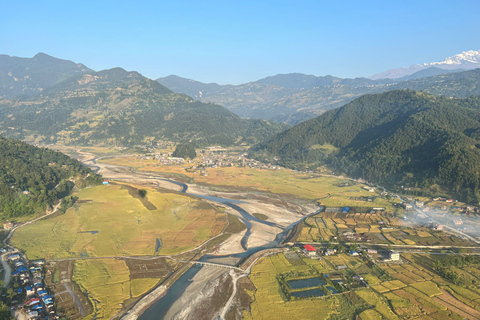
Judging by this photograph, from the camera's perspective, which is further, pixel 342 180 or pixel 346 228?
pixel 342 180

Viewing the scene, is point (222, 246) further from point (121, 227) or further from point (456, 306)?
point (456, 306)

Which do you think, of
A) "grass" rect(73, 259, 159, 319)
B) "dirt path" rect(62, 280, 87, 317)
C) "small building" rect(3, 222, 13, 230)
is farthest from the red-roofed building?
"small building" rect(3, 222, 13, 230)

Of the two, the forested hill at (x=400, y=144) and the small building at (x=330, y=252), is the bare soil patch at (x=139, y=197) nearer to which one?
the small building at (x=330, y=252)

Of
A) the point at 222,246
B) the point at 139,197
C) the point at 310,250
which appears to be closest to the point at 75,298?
the point at 222,246

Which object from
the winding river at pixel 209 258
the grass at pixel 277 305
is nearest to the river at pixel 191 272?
the winding river at pixel 209 258

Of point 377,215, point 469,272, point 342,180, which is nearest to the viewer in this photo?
point 469,272

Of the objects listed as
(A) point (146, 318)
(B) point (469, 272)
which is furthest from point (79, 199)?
(B) point (469, 272)

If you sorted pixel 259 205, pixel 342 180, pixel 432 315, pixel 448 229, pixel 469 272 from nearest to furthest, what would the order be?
pixel 432 315 < pixel 469 272 < pixel 448 229 < pixel 259 205 < pixel 342 180

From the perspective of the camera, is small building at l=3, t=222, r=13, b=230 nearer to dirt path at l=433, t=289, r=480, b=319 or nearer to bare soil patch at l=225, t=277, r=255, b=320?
bare soil patch at l=225, t=277, r=255, b=320

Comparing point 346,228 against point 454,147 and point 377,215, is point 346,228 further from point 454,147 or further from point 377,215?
point 454,147
